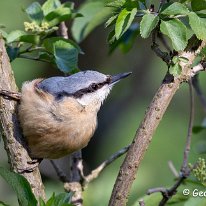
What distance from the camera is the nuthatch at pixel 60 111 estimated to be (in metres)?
3.84

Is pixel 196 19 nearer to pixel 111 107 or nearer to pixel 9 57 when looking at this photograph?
pixel 9 57

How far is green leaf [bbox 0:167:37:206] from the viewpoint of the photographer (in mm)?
3008

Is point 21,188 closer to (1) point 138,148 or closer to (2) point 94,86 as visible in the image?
(1) point 138,148

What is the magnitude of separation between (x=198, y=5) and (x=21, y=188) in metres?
1.26

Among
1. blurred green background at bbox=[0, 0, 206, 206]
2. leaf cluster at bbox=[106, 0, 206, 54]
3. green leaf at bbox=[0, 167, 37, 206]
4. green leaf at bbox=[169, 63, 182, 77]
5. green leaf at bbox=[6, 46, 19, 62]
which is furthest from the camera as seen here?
blurred green background at bbox=[0, 0, 206, 206]

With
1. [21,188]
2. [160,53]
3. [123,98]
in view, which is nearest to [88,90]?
[160,53]

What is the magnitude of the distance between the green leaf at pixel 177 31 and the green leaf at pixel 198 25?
0.05 metres

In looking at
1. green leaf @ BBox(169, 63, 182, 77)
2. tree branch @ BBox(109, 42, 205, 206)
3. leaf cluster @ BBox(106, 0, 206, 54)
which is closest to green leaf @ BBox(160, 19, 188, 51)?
leaf cluster @ BBox(106, 0, 206, 54)

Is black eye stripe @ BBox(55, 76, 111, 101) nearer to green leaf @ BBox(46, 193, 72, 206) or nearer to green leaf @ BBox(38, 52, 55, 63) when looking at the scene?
green leaf @ BBox(38, 52, 55, 63)

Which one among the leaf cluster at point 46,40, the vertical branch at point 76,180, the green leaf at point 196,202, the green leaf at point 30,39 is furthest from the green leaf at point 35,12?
the green leaf at point 196,202

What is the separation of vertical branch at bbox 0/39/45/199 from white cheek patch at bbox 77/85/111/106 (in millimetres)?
673

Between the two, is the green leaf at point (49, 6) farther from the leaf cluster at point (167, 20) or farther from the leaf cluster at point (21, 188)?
the leaf cluster at point (21, 188)

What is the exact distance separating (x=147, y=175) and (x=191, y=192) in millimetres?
1097

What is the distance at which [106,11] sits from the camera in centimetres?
445
